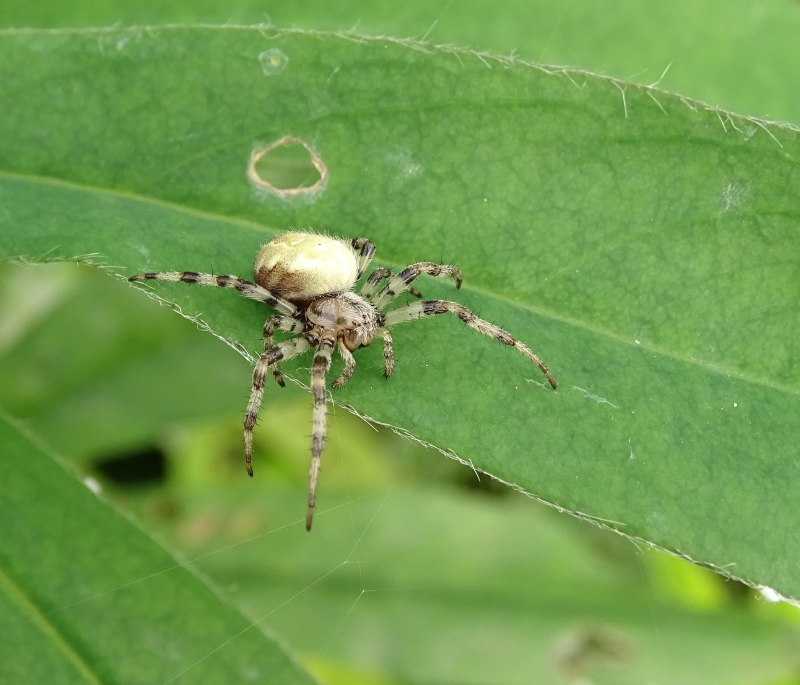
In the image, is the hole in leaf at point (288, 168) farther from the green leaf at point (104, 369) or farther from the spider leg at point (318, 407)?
the green leaf at point (104, 369)

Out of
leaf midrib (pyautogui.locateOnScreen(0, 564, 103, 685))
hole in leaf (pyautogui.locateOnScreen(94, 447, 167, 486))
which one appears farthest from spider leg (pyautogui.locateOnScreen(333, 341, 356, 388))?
hole in leaf (pyautogui.locateOnScreen(94, 447, 167, 486))

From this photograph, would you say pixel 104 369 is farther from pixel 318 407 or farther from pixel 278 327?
pixel 318 407

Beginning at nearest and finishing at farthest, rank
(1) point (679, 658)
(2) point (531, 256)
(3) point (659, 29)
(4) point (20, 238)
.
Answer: (4) point (20, 238) < (2) point (531, 256) < (3) point (659, 29) < (1) point (679, 658)

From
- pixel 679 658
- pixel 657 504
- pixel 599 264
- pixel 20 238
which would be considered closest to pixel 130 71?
pixel 20 238

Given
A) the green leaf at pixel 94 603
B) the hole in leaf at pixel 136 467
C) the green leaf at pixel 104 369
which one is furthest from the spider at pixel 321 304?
the hole in leaf at pixel 136 467

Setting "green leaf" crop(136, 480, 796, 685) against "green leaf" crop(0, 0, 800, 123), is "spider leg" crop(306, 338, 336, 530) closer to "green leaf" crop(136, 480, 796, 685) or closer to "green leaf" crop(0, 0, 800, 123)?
"green leaf" crop(136, 480, 796, 685)

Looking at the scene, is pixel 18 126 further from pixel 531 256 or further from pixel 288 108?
pixel 531 256
